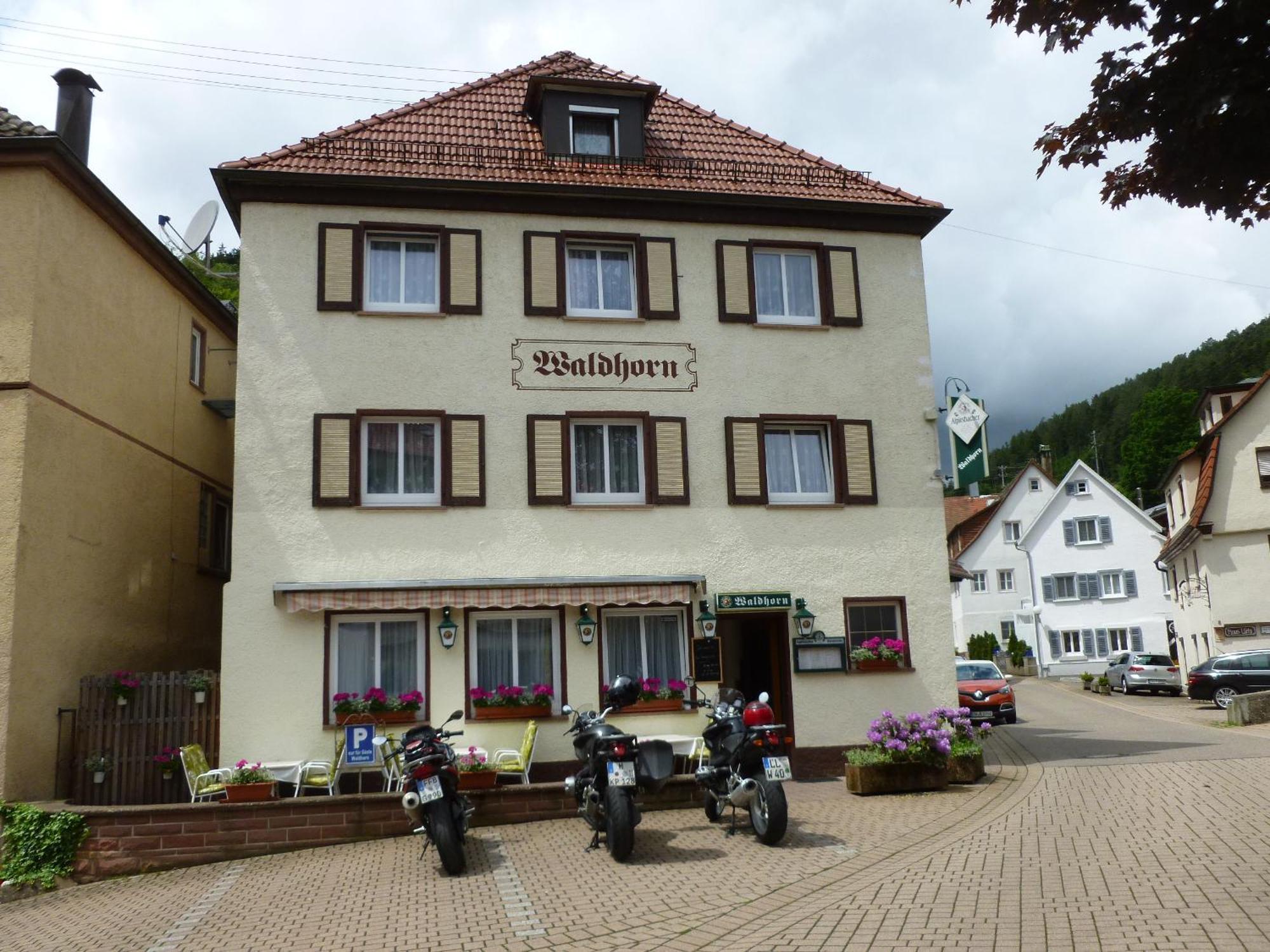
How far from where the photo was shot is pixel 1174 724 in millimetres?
24516

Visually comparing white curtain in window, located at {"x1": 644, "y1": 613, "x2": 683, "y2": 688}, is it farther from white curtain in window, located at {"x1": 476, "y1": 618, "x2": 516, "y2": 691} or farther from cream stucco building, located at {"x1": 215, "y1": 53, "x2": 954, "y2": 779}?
white curtain in window, located at {"x1": 476, "y1": 618, "x2": 516, "y2": 691}

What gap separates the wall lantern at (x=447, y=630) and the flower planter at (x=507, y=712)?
0.93 metres

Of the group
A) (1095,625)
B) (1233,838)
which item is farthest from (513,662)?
(1095,625)

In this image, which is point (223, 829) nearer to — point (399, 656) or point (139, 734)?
point (139, 734)

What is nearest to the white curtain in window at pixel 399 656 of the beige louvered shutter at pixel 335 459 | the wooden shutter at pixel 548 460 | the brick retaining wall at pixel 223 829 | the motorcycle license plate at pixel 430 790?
the beige louvered shutter at pixel 335 459

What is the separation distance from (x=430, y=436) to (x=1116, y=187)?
1094 cm

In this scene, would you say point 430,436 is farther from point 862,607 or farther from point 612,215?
point 862,607

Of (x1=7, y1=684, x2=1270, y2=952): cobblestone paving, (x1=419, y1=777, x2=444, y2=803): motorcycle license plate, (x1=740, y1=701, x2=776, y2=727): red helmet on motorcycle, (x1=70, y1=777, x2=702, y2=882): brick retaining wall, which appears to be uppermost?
(x1=740, y1=701, x2=776, y2=727): red helmet on motorcycle

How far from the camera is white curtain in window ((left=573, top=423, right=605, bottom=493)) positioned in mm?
16141

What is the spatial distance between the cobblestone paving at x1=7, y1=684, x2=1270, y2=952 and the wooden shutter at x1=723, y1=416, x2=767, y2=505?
447 cm

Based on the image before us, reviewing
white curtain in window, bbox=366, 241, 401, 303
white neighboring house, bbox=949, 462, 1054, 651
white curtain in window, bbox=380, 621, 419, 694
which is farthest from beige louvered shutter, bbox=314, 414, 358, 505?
white neighboring house, bbox=949, 462, 1054, 651

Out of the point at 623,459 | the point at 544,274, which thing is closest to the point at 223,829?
the point at 623,459

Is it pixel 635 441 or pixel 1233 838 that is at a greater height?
pixel 635 441

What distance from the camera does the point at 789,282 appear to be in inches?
687
